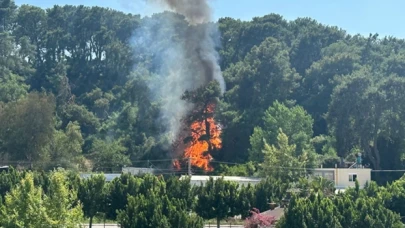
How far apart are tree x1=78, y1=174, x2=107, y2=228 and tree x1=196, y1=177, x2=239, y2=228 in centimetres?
619

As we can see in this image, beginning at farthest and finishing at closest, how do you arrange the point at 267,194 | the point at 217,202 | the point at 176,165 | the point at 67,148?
the point at 176,165 → the point at 67,148 → the point at 267,194 → the point at 217,202

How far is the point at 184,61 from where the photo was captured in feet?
314

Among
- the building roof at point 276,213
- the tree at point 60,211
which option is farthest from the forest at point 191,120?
the building roof at point 276,213

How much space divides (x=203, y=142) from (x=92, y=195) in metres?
29.7

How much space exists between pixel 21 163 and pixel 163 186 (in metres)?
27.2

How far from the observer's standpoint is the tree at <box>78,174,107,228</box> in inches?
2224

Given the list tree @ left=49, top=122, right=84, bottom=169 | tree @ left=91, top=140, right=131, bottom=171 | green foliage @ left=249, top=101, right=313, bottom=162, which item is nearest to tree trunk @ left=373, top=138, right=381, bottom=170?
green foliage @ left=249, top=101, right=313, bottom=162

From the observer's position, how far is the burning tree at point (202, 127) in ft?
278

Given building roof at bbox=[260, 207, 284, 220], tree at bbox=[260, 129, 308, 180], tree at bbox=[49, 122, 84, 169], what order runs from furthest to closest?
1. tree at bbox=[49, 122, 84, 169]
2. tree at bbox=[260, 129, 308, 180]
3. building roof at bbox=[260, 207, 284, 220]

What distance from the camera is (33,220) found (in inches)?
1665

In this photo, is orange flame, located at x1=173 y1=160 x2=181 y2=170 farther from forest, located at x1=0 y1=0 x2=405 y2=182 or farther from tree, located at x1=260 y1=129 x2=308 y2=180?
tree, located at x1=260 y1=129 x2=308 y2=180

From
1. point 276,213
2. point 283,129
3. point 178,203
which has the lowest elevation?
point 276,213

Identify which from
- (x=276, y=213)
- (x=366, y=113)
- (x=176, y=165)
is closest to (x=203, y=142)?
(x=176, y=165)

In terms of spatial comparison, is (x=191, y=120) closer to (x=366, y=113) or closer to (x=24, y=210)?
(x=366, y=113)
